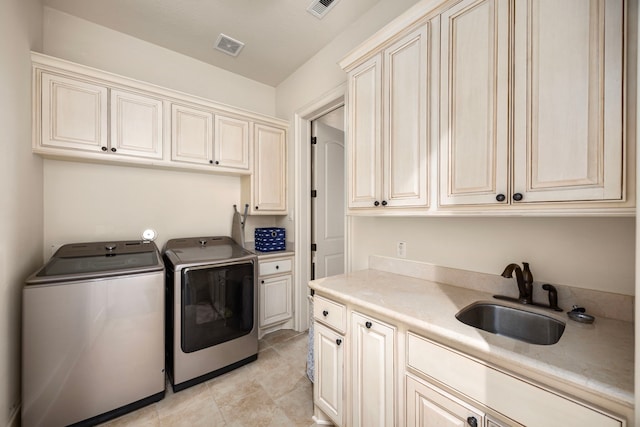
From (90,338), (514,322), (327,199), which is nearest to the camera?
(514,322)

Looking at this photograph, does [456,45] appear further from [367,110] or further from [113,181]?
[113,181]

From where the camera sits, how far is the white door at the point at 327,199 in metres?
3.00

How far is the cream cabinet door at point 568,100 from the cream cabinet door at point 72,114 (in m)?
2.66

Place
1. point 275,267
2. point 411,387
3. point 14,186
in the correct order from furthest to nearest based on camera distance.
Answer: point 275,267 < point 14,186 < point 411,387

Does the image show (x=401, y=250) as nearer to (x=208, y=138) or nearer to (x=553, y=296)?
(x=553, y=296)

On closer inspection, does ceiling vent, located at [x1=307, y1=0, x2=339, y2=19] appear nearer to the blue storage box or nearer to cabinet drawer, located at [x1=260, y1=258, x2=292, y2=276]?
the blue storage box

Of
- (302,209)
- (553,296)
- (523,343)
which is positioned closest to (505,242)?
(553,296)

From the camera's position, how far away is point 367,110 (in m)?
1.66

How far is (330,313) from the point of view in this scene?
1.49 metres

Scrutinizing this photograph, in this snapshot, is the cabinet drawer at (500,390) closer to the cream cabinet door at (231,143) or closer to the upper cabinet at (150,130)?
the upper cabinet at (150,130)

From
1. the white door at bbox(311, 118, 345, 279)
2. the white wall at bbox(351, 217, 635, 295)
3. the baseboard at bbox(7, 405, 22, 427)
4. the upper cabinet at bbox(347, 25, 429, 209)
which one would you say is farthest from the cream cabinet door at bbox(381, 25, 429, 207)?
the baseboard at bbox(7, 405, 22, 427)

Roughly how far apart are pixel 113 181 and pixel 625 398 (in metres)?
3.15

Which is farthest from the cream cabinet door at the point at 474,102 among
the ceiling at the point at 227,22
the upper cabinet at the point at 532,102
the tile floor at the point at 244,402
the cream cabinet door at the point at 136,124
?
the cream cabinet door at the point at 136,124

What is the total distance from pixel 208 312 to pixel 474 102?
2.25m
